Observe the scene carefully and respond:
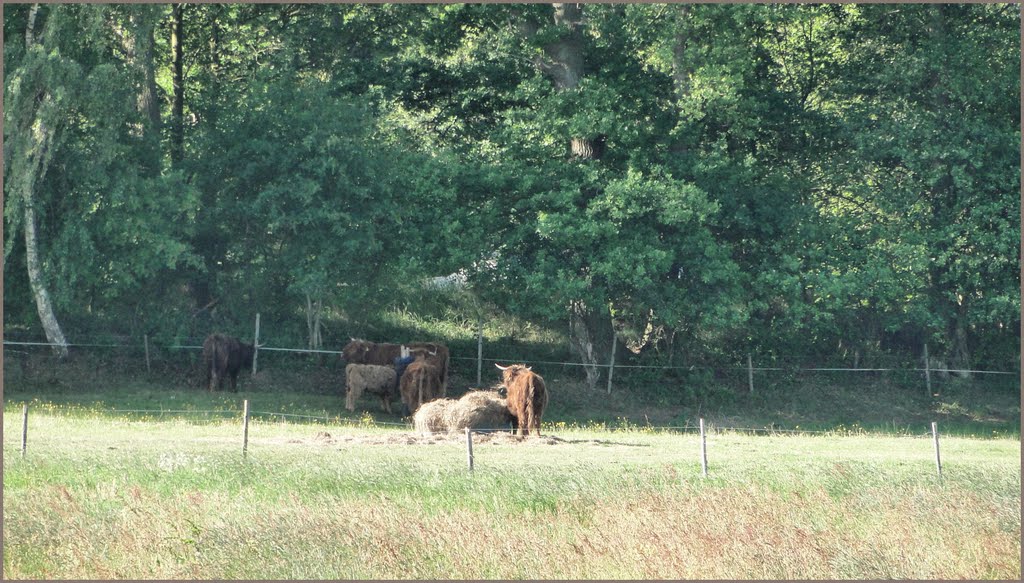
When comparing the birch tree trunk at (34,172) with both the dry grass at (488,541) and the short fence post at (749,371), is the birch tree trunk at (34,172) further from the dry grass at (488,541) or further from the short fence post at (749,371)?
the short fence post at (749,371)

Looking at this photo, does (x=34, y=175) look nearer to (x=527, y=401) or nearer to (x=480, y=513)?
(x=527, y=401)

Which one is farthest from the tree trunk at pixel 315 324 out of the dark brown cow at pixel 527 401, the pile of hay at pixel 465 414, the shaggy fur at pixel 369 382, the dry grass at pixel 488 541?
the dry grass at pixel 488 541

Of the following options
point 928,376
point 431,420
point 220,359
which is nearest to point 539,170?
point 220,359

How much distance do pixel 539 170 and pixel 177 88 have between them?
448 inches

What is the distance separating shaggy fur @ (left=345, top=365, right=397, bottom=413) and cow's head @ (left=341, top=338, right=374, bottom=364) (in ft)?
7.10

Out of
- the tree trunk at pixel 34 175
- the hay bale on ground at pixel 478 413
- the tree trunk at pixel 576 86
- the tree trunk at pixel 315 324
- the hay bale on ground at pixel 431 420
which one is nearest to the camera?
the hay bale on ground at pixel 431 420

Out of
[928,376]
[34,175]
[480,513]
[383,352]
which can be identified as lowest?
[480,513]

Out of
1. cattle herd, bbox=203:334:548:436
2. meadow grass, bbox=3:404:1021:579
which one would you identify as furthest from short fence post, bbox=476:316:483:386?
meadow grass, bbox=3:404:1021:579

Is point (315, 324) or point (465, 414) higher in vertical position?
point (315, 324)

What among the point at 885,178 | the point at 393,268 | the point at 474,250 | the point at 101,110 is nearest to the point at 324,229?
the point at 393,268

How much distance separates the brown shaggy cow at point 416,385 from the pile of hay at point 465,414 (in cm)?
344

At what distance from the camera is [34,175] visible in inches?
1073

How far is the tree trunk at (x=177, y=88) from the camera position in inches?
1297

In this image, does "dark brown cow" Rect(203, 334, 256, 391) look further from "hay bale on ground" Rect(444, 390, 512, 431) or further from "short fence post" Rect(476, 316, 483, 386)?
"hay bale on ground" Rect(444, 390, 512, 431)
